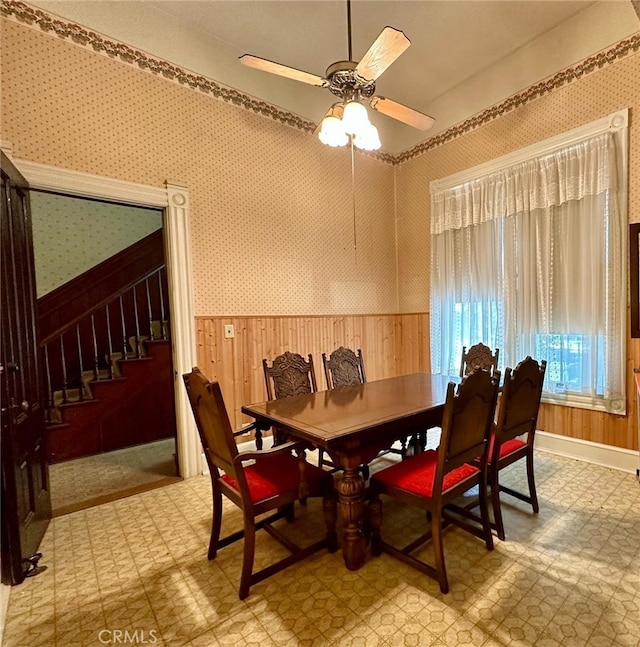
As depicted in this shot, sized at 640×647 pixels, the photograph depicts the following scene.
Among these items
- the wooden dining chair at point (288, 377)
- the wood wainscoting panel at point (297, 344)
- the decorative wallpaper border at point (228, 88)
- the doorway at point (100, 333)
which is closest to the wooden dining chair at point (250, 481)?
the wooden dining chair at point (288, 377)

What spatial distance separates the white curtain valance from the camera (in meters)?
2.96

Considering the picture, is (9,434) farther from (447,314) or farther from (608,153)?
(608,153)

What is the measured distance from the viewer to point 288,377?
2836mm

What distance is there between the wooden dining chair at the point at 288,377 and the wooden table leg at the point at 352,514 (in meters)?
1.04

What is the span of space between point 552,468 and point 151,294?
15.4ft

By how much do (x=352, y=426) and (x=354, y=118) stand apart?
1.71m

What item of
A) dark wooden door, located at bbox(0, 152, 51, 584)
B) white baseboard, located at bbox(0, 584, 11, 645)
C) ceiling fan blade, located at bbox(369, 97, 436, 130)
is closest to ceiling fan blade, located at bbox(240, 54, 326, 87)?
ceiling fan blade, located at bbox(369, 97, 436, 130)

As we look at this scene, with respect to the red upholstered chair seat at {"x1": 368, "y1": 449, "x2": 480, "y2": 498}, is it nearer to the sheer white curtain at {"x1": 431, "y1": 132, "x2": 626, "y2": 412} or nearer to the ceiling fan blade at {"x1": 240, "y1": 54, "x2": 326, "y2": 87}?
the sheer white curtain at {"x1": 431, "y1": 132, "x2": 626, "y2": 412}

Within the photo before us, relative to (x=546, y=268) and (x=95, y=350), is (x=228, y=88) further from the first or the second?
(x=546, y=268)

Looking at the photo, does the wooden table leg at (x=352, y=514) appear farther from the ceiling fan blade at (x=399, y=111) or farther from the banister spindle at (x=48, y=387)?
the banister spindle at (x=48, y=387)

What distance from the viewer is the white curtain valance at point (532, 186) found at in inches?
116

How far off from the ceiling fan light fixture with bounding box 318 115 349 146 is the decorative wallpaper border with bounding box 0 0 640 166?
5.05ft

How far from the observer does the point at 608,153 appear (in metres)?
2.89

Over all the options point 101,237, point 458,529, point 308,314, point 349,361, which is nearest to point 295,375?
point 349,361
